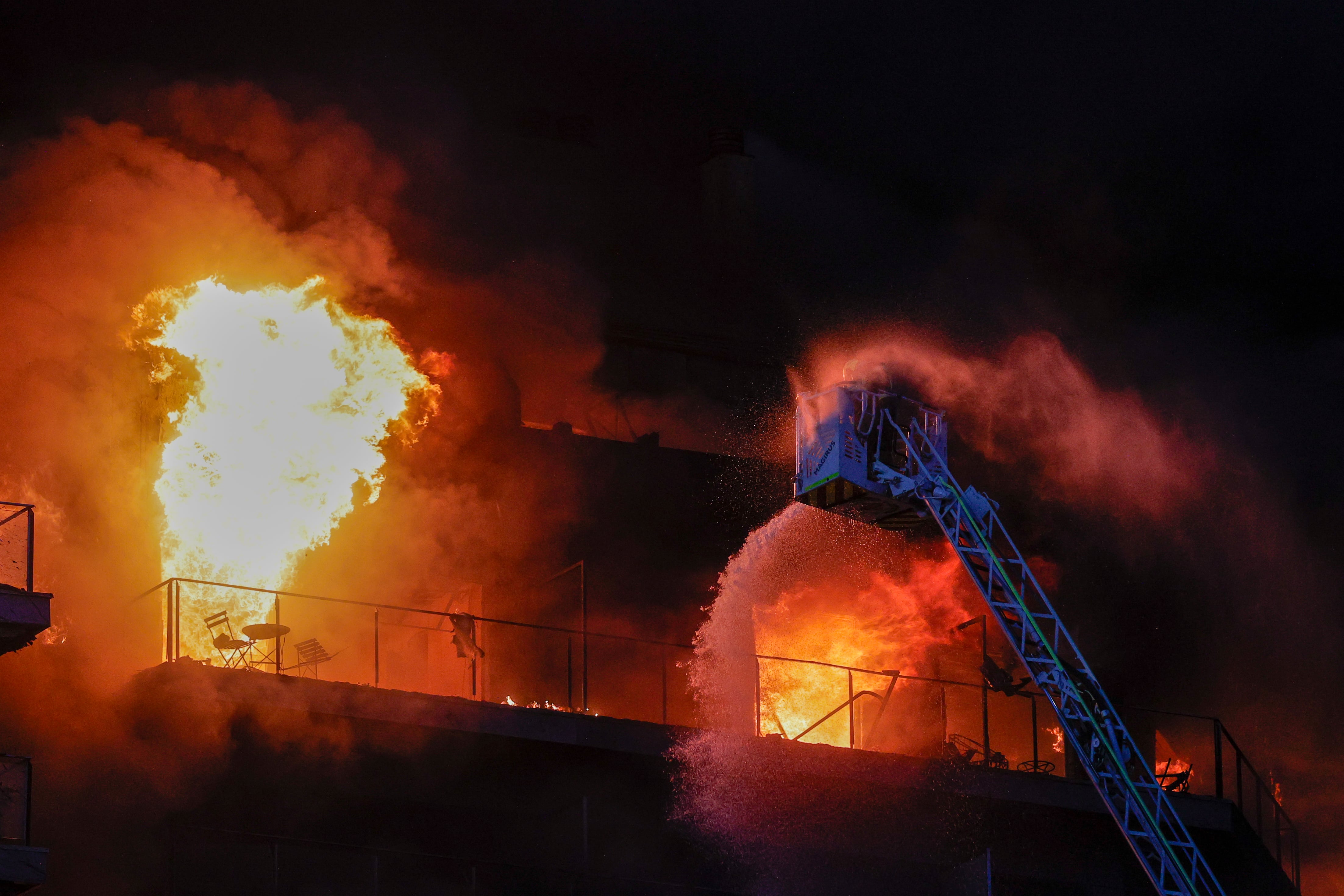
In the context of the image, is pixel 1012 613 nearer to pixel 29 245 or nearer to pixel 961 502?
pixel 961 502

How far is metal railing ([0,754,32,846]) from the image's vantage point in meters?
16.4

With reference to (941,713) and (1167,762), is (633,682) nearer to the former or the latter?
(941,713)

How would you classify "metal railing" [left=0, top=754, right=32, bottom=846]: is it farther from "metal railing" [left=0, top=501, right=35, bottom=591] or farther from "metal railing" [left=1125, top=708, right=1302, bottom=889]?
"metal railing" [left=1125, top=708, right=1302, bottom=889]

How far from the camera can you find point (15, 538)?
61.5ft

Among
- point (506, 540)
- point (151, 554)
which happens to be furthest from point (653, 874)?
point (151, 554)

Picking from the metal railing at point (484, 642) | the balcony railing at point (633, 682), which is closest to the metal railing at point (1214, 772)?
the balcony railing at point (633, 682)

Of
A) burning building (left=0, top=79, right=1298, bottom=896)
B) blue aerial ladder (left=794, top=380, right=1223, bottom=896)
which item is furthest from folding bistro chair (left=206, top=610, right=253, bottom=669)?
blue aerial ladder (left=794, top=380, right=1223, bottom=896)

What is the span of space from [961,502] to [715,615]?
18.4 ft

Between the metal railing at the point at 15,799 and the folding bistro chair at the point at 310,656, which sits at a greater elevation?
the folding bistro chair at the point at 310,656

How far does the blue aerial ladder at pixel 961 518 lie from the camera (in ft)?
68.5

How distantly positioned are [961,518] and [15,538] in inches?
452

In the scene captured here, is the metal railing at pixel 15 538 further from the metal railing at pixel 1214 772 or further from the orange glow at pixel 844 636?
the metal railing at pixel 1214 772

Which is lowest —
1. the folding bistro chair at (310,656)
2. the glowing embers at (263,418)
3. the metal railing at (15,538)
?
the folding bistro chair at (310,656)

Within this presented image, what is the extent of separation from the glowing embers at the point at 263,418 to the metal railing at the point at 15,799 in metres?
4.39
